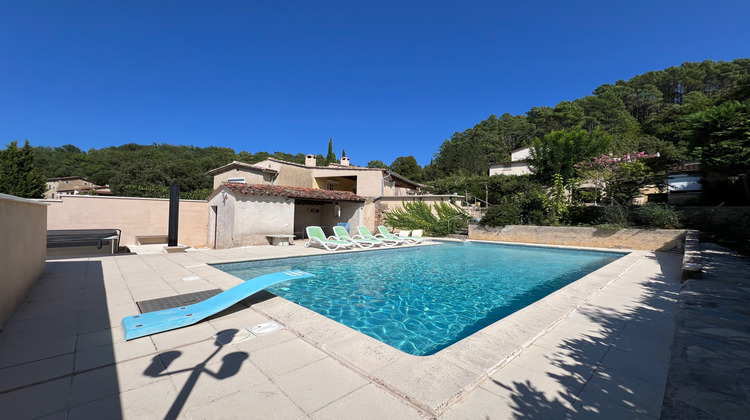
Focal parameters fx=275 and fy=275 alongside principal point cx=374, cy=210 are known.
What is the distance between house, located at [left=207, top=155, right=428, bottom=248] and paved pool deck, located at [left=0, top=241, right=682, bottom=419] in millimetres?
6629

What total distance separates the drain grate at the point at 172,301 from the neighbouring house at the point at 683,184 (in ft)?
74.8

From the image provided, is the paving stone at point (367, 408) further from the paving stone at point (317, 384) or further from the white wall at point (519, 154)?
the white wall at point (519, 154)

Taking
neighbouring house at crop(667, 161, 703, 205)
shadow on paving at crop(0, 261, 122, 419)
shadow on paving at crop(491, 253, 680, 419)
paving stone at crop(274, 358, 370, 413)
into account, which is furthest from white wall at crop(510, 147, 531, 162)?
shadow on paving at crop(0, 261, 122, 419)

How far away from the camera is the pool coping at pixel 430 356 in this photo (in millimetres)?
2020

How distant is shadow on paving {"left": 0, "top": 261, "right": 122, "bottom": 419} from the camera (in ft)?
6.18

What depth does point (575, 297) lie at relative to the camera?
14.7 ft

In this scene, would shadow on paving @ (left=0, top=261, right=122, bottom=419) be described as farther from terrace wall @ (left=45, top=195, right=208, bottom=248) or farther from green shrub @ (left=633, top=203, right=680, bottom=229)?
green shrub @ (left=633, top=203, right=680, bottom=229)

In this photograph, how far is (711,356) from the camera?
6.81 ft

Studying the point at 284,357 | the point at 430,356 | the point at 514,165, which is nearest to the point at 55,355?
the point at 284,357

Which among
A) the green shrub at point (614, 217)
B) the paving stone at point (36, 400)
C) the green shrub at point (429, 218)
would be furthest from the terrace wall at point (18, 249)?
the green shrub at point (614, 217)

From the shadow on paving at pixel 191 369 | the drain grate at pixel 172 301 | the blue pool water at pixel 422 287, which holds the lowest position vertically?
the blue pool water at pixel 422 287

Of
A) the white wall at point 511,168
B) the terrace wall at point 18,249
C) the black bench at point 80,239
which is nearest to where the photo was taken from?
the terrace wall at point 18,249

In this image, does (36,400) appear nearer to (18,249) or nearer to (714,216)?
(18,249)

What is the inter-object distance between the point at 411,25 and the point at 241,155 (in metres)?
27.5
